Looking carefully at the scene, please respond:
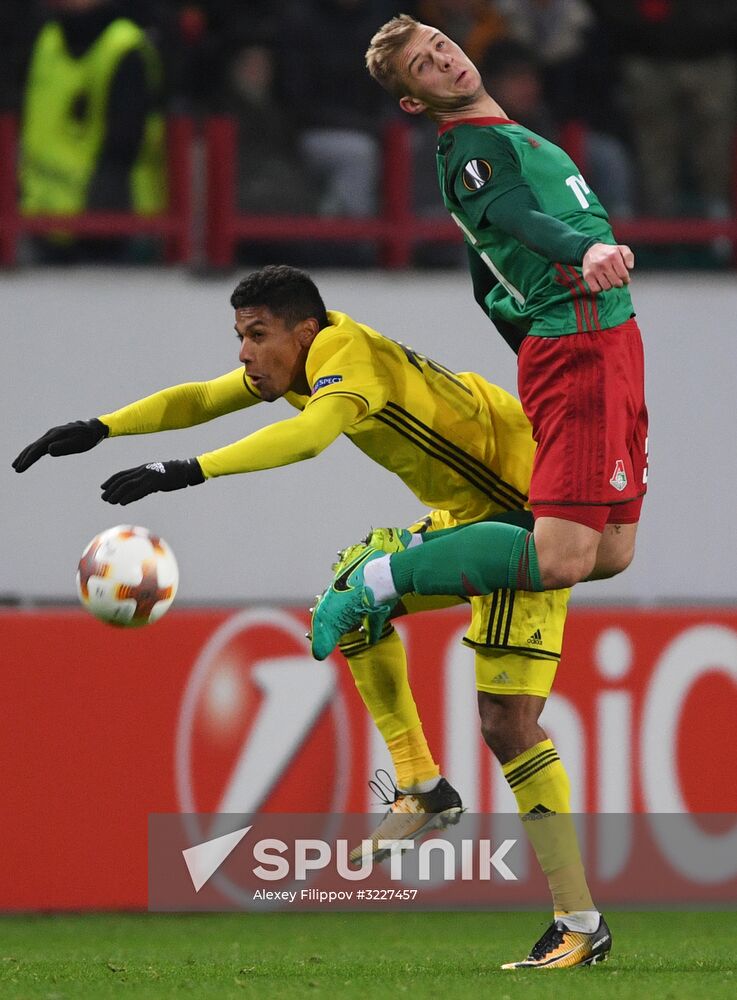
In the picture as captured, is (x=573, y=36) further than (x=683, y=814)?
Yes

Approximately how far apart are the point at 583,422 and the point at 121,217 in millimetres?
4725

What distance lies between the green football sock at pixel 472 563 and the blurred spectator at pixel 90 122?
→ 4.63 meters

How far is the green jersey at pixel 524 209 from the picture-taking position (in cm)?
530

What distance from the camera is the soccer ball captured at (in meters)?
5.58

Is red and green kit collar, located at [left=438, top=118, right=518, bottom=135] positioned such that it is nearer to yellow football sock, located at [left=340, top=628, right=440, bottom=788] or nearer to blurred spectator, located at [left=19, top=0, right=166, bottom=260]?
yellow football sock, located at [left=340, top=628, right=440, bottom=788]

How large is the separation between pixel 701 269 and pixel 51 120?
3.48m

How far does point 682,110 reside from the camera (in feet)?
33.7

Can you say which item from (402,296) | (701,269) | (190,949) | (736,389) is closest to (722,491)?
(736,389)

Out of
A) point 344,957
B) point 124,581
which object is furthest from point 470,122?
point 344,957

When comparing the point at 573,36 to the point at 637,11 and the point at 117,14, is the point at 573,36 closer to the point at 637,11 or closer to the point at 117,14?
the point at 637,11

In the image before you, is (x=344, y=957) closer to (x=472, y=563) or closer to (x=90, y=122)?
(x=472, y=563)

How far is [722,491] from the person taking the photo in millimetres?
9859

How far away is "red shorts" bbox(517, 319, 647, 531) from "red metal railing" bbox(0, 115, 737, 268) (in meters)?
4.35

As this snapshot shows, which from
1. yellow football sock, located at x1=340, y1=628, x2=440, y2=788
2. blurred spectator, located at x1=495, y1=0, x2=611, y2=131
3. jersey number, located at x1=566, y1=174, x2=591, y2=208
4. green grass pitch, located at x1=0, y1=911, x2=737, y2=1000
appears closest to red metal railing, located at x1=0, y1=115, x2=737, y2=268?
blurred spectator, located at x1=495, y1=0, x2=611, y2=131
